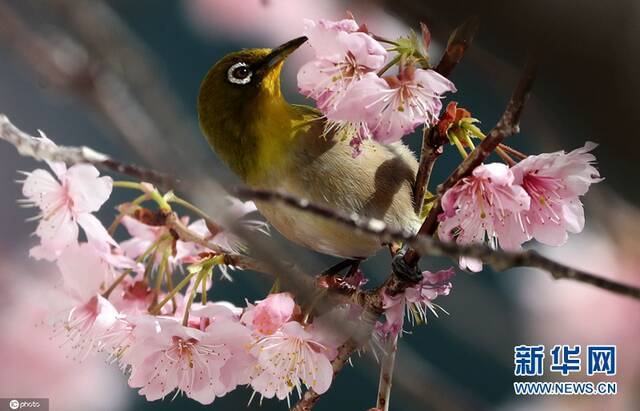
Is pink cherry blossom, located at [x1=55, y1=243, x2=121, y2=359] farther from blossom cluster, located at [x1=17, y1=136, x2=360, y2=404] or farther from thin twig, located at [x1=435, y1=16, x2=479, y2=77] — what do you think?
thin twig, located at [x1=435, y1=16, x2=479, y2=77]

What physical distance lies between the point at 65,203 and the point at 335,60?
315 millimetres

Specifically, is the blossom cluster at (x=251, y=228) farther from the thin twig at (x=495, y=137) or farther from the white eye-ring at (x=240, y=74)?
the white eye-ring at (x=240, y=74)

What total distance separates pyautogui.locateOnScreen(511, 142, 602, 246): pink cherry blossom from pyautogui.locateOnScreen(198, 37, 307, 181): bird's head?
348 millimetres

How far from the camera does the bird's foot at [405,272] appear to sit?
0.74 metres

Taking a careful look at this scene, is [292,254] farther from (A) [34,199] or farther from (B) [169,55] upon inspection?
(B) [169,55]

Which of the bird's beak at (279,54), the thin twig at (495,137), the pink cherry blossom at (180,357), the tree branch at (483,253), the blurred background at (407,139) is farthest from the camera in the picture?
the bird's beak at (279,54)

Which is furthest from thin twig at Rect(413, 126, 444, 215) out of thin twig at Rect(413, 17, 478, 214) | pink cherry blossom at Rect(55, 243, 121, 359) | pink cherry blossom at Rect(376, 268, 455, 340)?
pink cherry blossom at Rect(55, 243, 121, 359)

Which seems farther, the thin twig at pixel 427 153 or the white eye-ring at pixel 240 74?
the white eye-ring at pixel 240 74

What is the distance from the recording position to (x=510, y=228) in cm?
77

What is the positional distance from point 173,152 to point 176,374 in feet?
1.85

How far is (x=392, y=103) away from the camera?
0.72 meters

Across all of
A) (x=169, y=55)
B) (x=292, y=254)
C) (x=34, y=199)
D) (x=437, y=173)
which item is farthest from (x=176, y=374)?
(x=169, y=55)

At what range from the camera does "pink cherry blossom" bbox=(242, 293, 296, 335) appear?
771mm

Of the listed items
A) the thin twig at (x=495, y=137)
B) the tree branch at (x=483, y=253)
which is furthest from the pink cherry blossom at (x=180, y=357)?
the tree branch at (x=483, y=253)
